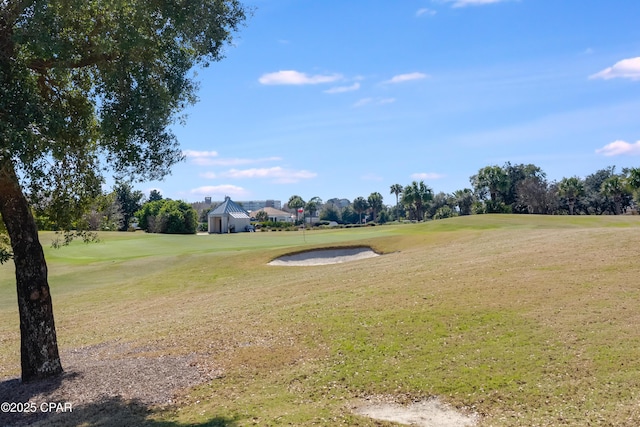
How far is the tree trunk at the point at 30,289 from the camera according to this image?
12.2m

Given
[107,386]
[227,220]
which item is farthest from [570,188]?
[107,386]

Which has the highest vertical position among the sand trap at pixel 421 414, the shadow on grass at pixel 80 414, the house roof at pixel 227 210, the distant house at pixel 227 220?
the house roof at pixel 227 210

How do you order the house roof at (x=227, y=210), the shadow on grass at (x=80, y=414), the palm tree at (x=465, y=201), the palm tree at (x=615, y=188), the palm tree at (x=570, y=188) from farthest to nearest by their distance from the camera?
the palm tree at (x=465, y=201) < the house roof at (x=227, y=210) < the palm tree at (x=570, y=188) < the palm tree at (x=615, y=188) < the shadow on grass at (x=80, y=414)

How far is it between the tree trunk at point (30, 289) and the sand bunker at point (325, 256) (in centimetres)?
2168

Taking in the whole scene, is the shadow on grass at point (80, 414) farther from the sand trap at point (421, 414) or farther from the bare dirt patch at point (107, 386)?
the sand trap at point (421, 414)

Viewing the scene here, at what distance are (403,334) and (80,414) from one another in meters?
7.56

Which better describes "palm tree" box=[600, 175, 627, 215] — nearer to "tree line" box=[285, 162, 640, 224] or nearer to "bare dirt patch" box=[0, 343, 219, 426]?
"tree line" box=[285, 162, 640, 224]

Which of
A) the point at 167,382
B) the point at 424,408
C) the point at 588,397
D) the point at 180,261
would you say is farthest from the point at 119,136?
the point at 180,261

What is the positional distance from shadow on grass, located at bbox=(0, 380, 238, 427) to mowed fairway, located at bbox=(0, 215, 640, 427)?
0.37ft

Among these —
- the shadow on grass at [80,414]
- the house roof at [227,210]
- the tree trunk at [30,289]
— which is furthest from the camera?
the house roof at [227,210]

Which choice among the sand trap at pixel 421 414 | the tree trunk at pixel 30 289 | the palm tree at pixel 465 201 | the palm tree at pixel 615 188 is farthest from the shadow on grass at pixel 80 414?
the palm tree at pixel 465 201

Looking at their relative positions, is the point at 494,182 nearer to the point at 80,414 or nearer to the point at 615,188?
the point at 615,188

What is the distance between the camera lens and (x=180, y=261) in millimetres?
37531

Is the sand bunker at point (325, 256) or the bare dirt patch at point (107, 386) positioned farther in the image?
the sand bunker at point (325, 256)
